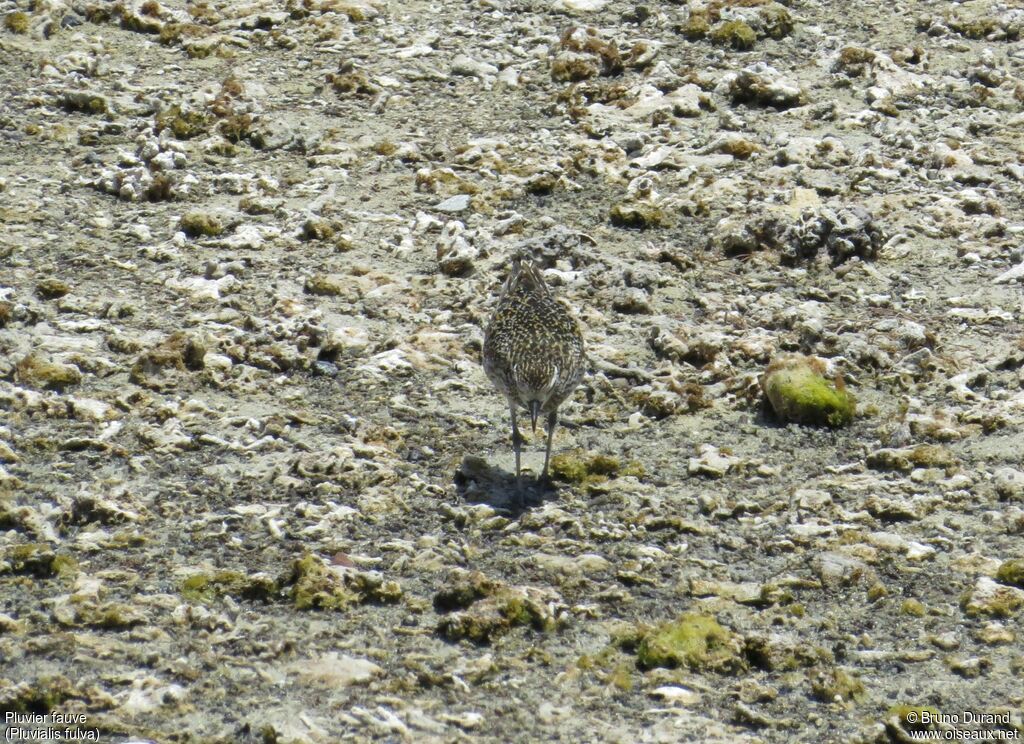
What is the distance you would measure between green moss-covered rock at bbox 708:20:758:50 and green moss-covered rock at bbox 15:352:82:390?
25.4 feet

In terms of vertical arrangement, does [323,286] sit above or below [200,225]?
below

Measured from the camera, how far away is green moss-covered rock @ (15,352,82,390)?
10320 mm

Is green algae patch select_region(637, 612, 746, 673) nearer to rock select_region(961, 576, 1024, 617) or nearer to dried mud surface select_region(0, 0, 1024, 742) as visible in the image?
dried mud surface select_region(0, 0, 1024, 742)

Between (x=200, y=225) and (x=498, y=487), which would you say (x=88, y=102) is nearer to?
(x=200, y=225)

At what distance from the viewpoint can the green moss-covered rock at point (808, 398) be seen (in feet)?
33.6

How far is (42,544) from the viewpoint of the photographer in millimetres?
8562

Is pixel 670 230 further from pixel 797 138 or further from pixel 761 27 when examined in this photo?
pixel 761 27

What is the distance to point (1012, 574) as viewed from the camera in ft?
27.7

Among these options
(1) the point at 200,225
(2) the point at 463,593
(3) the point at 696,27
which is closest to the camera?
(2) the point at 463,593

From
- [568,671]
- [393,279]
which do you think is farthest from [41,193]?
[568,671]

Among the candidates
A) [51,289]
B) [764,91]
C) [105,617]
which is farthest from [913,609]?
[764,91]

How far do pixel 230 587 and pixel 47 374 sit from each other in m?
2.84

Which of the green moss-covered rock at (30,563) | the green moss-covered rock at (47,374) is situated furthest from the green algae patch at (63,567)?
the green moss-covered rock at (47,374)

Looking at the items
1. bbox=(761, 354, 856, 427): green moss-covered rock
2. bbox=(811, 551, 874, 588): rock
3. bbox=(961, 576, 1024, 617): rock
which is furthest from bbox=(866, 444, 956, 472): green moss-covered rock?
bbox=(961, 576, 1024, 617): rock
